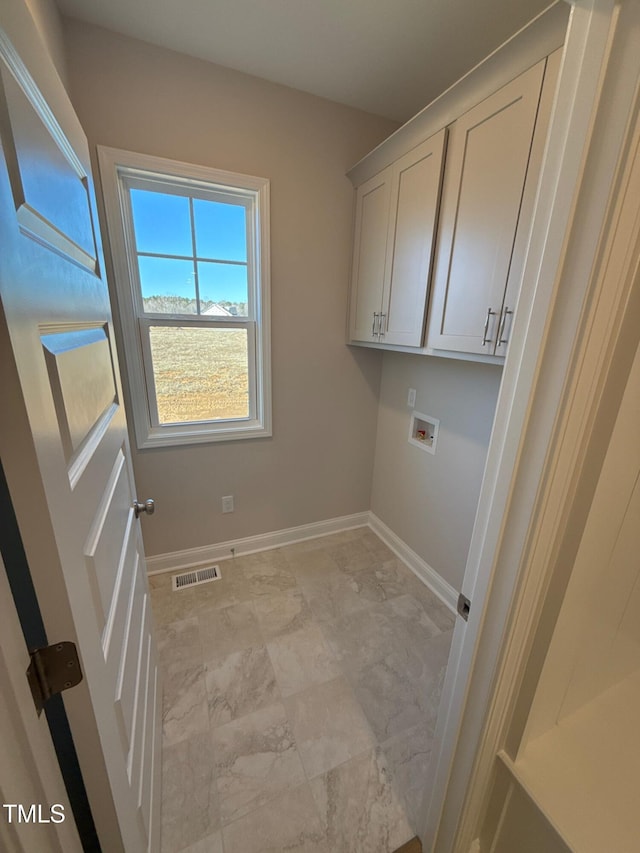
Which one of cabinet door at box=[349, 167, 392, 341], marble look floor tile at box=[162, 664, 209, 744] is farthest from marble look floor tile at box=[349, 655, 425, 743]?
cabinet door at box=[349, 167, 392, 341]

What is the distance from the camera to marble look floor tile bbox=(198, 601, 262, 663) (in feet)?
5.47

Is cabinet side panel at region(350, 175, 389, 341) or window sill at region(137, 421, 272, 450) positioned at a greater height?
cabinet side panel at region(350, 175, 389, 341)

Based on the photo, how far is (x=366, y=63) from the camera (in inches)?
62.0

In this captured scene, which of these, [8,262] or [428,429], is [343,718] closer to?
[428,429]

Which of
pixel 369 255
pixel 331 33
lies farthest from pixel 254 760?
pixel 331 33

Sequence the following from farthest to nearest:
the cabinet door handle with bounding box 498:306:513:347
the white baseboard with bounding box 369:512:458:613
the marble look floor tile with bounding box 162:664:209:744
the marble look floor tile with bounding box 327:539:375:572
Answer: the marble look floor tile with bounding box 327:539:375:572 < the white baseboard with bounding box 369:512:458:613 < the marble look floor tile with bounding box 162:664:209:744 < the cabinet door handle with bounding box 498:306:513:347

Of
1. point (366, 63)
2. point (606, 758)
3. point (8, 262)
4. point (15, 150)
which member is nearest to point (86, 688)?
point (8, 262)

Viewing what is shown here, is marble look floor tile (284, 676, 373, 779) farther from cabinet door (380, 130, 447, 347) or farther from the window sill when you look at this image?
cabinet door (380, 130, 447, 347)

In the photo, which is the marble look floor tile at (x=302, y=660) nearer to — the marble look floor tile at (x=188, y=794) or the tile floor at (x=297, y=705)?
the tile floor at (x=297, y=705)

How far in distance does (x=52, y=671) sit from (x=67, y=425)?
1.19ft

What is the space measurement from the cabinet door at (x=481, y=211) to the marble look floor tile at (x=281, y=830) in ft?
5.70

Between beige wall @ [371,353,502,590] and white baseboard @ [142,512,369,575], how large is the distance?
322mm

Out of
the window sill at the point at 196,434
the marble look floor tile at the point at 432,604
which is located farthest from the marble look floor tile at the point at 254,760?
→ the window sill at the point at 196,434

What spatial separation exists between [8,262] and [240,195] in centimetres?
184
